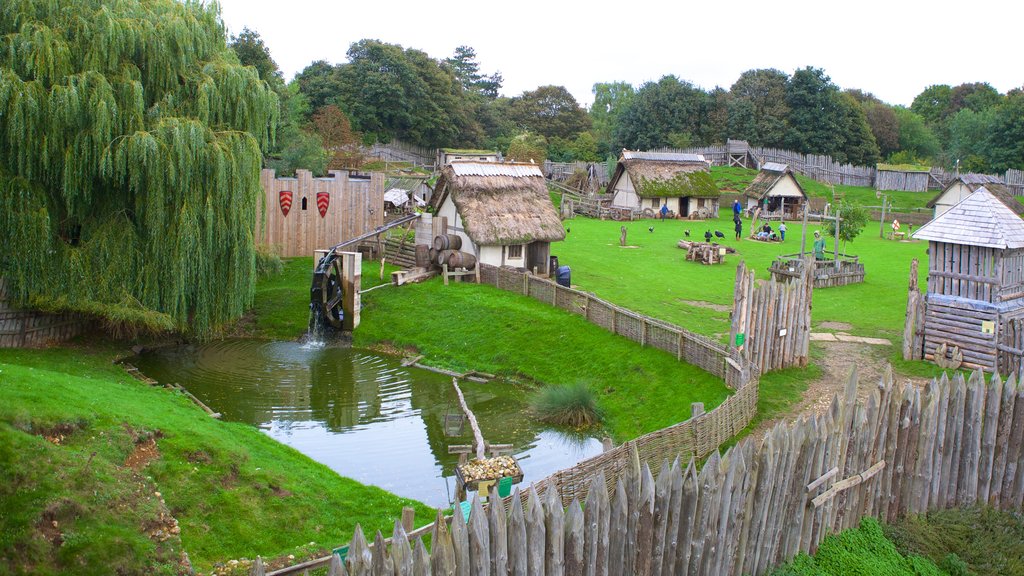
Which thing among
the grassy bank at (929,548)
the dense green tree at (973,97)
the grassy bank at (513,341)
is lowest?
the grassy bank at (929,548)

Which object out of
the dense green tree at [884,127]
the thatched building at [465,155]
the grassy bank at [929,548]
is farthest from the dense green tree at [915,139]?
the grassy bank at [929,548]

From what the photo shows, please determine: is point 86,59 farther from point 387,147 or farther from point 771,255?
point 387,147

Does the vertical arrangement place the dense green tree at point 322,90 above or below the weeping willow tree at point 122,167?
above

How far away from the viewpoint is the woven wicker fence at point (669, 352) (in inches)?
470

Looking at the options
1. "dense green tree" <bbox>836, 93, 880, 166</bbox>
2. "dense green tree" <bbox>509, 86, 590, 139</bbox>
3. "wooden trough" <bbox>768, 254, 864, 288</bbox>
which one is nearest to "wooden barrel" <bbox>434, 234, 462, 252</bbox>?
"wooden trough" <bbox>768, 254, 864, 288</bbox>

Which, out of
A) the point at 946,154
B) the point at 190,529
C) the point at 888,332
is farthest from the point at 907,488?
Result: the point at 946,154

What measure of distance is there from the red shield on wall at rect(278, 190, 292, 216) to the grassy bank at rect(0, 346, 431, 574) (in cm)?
1597

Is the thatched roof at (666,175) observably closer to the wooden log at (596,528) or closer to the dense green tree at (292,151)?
the dense green tree at (292,151)

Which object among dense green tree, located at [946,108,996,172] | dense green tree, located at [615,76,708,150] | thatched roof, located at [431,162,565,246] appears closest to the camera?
thatched roof, located at [431,162,565,246]

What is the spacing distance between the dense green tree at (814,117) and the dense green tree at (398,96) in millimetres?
26006

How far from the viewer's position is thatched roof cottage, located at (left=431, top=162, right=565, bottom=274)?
29.3m

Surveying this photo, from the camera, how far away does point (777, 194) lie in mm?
51250

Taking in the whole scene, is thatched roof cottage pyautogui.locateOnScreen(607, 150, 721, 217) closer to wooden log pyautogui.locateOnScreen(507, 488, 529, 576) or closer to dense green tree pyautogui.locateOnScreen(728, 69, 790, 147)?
dense green tree pyautogui.locateOnScreen(728, 69, 790, 147)

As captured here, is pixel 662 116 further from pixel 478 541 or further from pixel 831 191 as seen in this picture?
pixel 478 541
